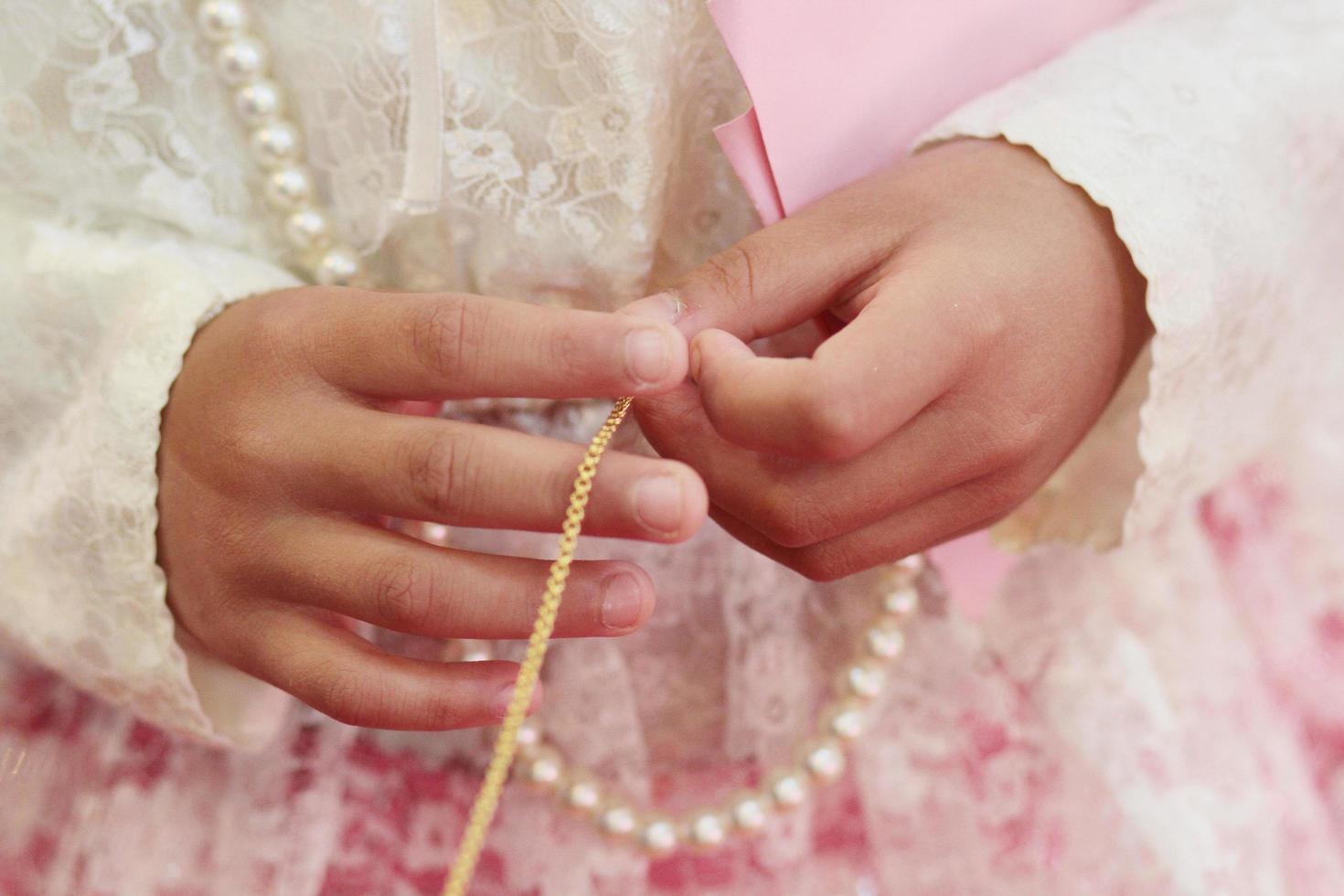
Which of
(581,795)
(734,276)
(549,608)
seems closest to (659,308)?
(734,276)

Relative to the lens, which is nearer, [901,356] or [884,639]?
[901,356]

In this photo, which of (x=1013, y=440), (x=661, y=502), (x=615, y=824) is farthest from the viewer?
(x=615, y=824)

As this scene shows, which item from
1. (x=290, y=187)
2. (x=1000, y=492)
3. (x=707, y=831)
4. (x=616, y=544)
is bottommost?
(x=707, y=831)

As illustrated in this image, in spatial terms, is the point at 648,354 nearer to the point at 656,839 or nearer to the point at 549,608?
the point at 549,608

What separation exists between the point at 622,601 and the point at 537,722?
0.87ft

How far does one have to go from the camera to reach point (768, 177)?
60cm

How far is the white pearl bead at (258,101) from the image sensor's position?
587 mm

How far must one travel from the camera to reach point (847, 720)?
711 millimetres

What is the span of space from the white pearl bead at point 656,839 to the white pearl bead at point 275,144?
1.53 feet

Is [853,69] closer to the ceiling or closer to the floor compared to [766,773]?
closer to the ceiling

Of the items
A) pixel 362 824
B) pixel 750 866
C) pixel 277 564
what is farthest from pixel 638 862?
pixel 277 564

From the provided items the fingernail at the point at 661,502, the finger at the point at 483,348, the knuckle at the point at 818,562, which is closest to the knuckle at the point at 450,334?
the finger at the point at 483,348

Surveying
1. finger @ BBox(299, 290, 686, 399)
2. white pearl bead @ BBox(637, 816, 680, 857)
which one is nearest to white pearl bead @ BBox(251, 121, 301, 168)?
finger @ BBox(299, 290, 686, 399)

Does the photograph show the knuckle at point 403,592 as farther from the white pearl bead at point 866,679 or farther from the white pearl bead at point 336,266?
the white pearl bead at point 866,679
